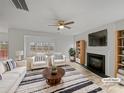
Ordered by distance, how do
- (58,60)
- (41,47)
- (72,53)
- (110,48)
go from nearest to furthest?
(110,48), (58,60), (41,47), (72,53)

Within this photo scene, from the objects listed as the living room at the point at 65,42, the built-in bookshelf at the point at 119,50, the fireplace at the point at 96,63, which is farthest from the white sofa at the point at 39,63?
the built-in bookshelf at the point at 119,50

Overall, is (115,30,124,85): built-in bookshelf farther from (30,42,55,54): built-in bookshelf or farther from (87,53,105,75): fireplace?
(30,42,55,54): built-in bookshelf

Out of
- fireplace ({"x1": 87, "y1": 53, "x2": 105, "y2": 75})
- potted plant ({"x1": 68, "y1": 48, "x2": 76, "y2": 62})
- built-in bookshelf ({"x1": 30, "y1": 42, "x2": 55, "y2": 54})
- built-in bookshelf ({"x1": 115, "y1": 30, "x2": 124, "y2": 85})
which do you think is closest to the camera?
built-in bookshelf ({"x1": 115, "y1": 30, "x2": 124, "y2": 85})

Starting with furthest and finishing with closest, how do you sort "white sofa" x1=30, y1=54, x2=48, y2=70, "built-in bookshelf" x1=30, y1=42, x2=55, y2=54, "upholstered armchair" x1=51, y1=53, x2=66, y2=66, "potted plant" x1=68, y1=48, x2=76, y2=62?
"potted plant" x1=68, y1=48, x2=76, y2=62 < "built-in bookshelf" x1=30, y1=42, x2=55, y2=54 < "upholstered armchair" x1=51, y1=53, x2=66, y2=66 < "white sofa" x1=30, y1=54, x2=48, y2=70

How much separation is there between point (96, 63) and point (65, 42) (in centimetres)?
350

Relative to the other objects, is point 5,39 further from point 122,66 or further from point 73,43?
point 122,66

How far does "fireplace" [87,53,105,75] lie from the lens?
4.69 meters

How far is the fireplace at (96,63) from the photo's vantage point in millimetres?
4688

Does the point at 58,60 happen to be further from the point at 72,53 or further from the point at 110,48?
the point at 110,48

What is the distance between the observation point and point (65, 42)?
8.13 meters

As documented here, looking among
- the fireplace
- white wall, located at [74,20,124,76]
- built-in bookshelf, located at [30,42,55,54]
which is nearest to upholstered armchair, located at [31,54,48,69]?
built-in bookshelf, located at [30,42,55,54]

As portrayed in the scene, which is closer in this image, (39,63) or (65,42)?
(39,63)

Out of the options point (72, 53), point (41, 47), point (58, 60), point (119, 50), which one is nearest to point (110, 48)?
point (119, 50)

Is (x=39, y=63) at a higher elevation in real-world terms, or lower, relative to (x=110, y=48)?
lower
